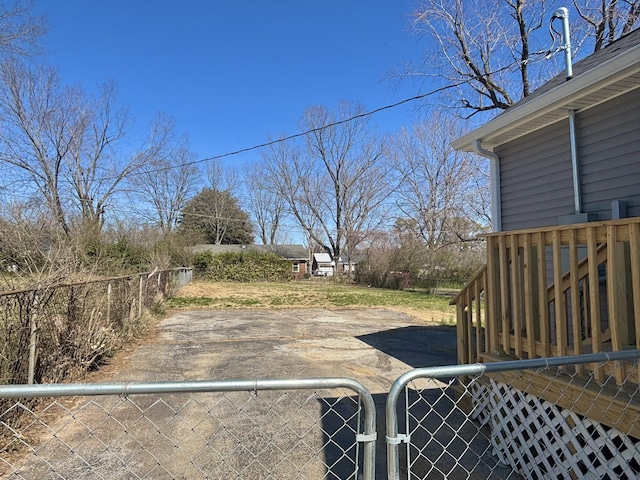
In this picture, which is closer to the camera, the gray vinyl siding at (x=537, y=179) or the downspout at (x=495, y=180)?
the gray vinyl siding at (x=537, y=179)

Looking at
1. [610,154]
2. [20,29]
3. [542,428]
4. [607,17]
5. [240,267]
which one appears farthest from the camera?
[240,267]

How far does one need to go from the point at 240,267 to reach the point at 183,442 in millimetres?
23321

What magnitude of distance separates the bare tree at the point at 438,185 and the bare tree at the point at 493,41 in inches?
332

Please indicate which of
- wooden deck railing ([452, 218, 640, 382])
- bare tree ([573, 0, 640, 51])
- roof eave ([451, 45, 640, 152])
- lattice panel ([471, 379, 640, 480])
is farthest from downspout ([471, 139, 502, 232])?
bare tree ([573, 0, 640, 51])

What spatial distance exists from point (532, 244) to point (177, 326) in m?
7.99

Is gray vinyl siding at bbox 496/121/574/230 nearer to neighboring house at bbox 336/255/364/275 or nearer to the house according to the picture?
the house

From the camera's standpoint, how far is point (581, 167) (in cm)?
419

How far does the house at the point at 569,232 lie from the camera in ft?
7.60

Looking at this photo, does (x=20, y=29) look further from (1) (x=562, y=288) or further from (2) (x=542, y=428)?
(2) (x=542, y=428)

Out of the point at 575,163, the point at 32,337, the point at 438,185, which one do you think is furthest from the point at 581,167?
the point at 438,185

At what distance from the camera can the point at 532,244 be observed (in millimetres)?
2852

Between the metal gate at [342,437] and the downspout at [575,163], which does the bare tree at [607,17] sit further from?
the metal gate at [342,437]

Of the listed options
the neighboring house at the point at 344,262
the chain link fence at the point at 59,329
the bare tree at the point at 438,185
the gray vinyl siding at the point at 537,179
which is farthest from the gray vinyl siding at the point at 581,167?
the neighboring house at the point at 344,262

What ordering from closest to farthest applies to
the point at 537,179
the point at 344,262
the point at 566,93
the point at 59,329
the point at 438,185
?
the point at 566,93 < the point at 59,329 < the point at 537,179 < the point at 438,185 < the point at 344,262
